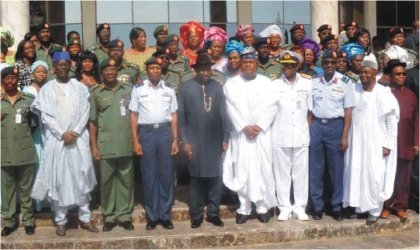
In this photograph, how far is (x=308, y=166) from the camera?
7.71 metres

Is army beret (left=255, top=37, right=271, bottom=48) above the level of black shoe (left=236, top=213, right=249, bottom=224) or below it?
above

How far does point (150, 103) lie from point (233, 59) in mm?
1269

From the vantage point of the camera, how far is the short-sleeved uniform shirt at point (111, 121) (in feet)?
23.4

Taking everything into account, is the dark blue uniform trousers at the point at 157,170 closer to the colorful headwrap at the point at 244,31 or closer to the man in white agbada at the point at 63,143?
the man in white agbada at the point at 63,143

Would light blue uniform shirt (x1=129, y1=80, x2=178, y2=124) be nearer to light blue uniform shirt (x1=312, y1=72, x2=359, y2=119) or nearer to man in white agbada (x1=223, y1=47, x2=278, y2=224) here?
man in white agbada (x1=223, y1=47, x2=278, y2=224)

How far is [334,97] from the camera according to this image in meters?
7.51

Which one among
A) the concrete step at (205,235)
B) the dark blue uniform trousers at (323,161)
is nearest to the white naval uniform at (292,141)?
the dark blue uniform trousers at (323,161)

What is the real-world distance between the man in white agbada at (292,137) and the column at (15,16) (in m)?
6.40

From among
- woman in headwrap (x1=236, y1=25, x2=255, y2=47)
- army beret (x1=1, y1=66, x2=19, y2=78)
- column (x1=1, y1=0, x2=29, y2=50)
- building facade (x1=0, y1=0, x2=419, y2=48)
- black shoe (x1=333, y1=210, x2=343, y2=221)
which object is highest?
building facade (x1=0, y1=0, x2=419, y2=48)

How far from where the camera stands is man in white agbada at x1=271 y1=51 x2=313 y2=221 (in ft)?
24.6

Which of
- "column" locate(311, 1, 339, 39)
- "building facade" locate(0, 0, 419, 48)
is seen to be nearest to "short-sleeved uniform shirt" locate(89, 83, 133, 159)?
"column" locate(311, 1, 339, 39)

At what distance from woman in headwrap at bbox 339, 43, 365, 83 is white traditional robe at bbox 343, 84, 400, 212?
535 millimetres

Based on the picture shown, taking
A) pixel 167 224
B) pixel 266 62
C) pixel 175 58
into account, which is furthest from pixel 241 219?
pixel 175 58

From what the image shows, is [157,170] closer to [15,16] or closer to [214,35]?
[214,35]
